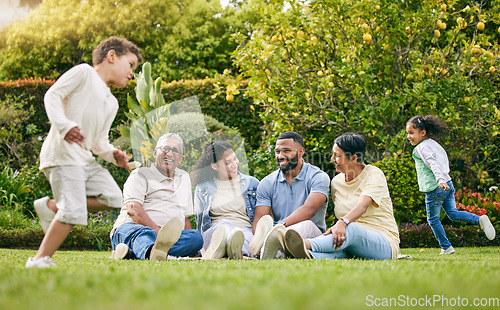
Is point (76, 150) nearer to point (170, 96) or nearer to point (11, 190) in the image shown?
point (11, 190)

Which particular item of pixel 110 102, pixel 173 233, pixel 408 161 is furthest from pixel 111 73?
pixel 408 161

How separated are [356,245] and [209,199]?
175 cm

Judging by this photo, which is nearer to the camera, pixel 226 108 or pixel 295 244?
→ pixel 295 244

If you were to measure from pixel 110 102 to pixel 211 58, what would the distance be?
15.4 metres

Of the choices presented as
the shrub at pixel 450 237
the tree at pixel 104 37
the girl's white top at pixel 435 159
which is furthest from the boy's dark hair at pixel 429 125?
the tree at pixel 104 37

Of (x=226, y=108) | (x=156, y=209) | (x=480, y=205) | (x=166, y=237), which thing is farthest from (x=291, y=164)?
(x=226, y=108)

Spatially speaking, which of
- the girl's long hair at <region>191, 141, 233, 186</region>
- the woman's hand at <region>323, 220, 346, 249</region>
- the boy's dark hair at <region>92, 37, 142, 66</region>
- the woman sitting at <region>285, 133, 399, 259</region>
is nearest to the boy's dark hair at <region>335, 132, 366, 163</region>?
the woman sitting at <region>285, 133, 399, 259</region>

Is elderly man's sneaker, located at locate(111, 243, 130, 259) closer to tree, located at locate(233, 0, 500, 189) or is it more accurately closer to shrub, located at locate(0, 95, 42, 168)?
tree, located at locate(233, 0, 500, 189)

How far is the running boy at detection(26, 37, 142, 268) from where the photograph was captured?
2916 mm

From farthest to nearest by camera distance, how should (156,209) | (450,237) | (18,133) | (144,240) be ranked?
1. (18,133)
2. (450,237)
3. (156,209)
4. (144,240)

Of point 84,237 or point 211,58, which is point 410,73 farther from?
point 211,58

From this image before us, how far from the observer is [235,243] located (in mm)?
4055

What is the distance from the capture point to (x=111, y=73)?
342 cm

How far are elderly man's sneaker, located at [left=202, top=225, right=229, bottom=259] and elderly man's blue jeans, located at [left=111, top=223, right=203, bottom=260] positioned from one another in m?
0.18
